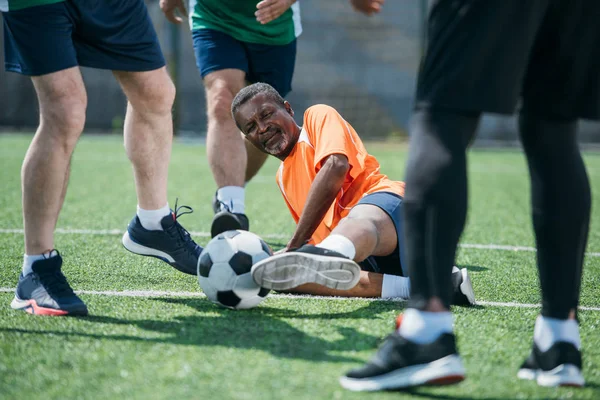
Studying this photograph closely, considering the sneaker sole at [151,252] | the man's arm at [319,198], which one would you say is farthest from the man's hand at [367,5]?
the sneaker sole at [151,252]

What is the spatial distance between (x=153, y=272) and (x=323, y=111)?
109 cm

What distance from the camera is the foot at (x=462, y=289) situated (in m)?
2.84

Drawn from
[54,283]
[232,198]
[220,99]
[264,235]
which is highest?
[220,99]

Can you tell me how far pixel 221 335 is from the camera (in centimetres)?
237

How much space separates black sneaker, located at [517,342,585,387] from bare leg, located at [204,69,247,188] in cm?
242

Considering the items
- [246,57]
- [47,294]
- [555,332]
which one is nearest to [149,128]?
[47,294]

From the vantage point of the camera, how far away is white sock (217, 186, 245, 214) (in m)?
4.08

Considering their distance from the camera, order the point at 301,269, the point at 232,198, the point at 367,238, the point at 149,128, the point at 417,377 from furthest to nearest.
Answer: the point at 232,198, the point at 149,128, the point at 367,238, the point at 301,269, the point at 417,377

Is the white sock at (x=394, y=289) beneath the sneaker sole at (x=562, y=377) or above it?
beneath

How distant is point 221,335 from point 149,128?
114 centimetres

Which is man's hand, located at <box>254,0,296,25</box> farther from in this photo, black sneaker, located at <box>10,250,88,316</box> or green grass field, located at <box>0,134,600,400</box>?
black sneaker, located at <box>10,250,88,316</box>

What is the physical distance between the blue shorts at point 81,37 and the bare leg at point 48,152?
0.06m

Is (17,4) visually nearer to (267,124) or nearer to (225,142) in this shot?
(267,124)

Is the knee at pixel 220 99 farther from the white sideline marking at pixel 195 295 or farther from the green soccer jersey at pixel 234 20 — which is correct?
the white sideline marking at pixel 195 295
